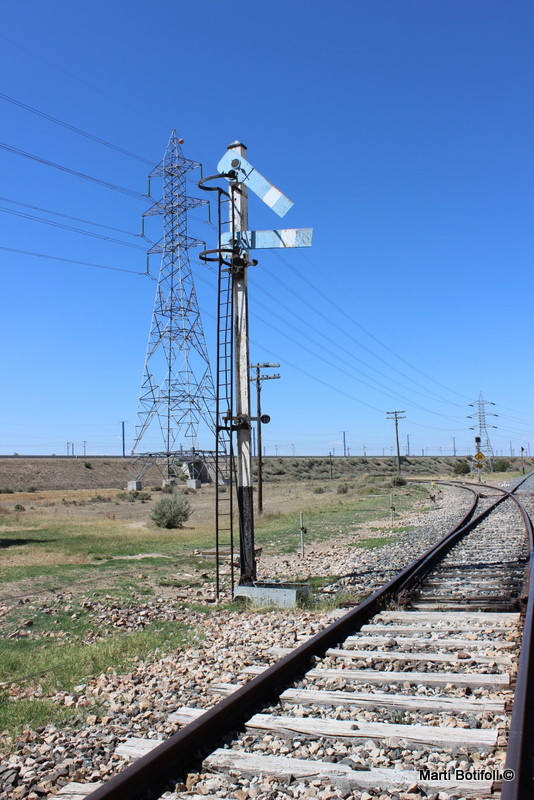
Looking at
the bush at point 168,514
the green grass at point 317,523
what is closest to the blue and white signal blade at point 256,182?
the green grass at point 317,523

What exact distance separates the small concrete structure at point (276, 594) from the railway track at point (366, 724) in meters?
2.03

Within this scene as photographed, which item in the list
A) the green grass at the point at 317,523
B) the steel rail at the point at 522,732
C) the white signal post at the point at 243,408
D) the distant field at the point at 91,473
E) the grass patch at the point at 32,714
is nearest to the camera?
the steel rail at the point at 522,732

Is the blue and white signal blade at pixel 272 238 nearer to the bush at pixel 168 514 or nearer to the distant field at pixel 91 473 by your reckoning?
the bush at pixel 168 514

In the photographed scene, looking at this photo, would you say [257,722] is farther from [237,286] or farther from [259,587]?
[237,286]

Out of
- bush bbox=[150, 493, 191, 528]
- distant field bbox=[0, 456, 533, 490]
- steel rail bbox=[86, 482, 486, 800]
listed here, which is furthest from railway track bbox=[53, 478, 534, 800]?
distant field bbox=[0, 456, 533, 490]

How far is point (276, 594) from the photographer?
1091 cm

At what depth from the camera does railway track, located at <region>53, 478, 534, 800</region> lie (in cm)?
430

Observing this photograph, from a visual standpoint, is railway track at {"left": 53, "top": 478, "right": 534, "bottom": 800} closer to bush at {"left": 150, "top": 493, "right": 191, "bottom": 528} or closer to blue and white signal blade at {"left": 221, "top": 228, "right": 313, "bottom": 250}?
blue and white signal blade at {"left": 221, "top": 228, "right": 313, "bottom": 250}

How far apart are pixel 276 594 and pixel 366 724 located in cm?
575

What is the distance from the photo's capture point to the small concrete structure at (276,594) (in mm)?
10695

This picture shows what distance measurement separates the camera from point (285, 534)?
24.7m

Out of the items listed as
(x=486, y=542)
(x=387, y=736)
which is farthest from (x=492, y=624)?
(x=486, y=542)

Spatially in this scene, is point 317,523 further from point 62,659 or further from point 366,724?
point 366,724

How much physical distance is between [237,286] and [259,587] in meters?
5.26
